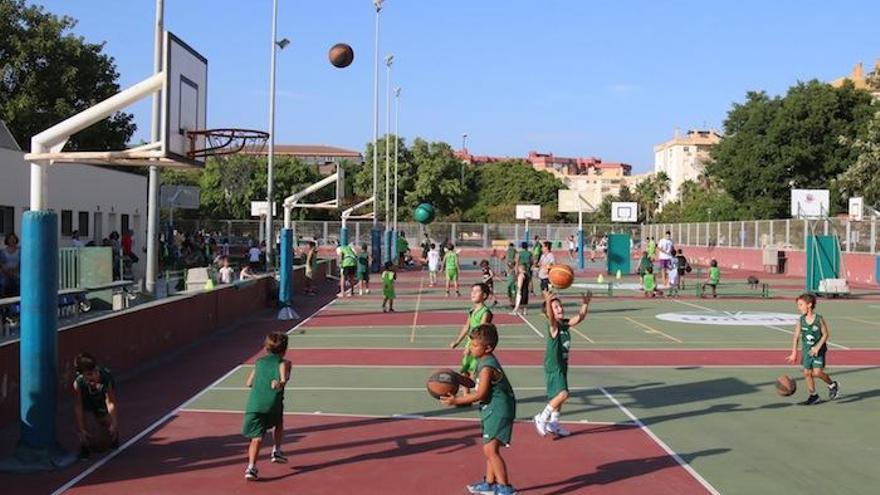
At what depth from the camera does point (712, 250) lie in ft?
207

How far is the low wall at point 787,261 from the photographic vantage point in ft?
133

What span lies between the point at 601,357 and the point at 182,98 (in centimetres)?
871

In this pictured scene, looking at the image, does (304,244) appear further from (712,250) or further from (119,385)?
(119,385)

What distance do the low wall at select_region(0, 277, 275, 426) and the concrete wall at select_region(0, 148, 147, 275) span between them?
30.8ft

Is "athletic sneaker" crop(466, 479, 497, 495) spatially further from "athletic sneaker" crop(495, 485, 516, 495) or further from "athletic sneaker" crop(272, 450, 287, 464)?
"athletic sneaker" crop(272, 450, 287, 464)

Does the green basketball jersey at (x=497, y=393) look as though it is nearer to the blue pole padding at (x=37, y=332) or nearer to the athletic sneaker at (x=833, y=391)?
the blue pole padding at (x=37, y=332)

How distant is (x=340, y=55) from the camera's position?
25.1 metres

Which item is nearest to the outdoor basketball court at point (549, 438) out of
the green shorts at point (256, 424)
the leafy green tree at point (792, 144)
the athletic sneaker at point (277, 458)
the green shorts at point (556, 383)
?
the athletic sneaker at point (277, 458)

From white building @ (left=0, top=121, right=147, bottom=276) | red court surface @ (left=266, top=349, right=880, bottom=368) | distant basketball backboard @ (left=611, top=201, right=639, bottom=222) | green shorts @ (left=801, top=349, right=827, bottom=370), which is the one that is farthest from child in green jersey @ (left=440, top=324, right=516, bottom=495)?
distant basketball backboard @ (left=611, top=201, right=639, bottom=222)

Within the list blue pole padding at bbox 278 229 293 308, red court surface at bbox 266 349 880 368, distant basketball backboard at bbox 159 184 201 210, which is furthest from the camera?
distant basketball backboard at bbox 159 184 201 210

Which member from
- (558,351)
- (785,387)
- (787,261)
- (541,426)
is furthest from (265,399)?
(787,261)

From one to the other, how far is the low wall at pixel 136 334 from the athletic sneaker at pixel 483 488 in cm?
548

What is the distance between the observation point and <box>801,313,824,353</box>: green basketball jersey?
40.4ft

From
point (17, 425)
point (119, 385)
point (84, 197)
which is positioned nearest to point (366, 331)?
point (119, 385)
